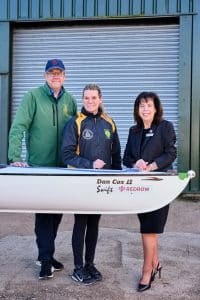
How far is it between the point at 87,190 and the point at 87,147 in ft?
1.39

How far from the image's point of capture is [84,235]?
4.89 metres

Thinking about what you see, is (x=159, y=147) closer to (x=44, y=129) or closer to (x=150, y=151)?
(x=150, y=151)

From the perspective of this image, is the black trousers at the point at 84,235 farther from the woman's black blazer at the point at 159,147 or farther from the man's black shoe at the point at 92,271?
the woman's black blazer at the point at 159,147

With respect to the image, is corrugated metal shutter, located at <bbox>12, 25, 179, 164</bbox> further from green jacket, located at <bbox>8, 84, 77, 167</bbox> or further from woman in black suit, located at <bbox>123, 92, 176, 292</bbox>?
woman in black suit, located at <bbox>123, 92, 176, 292</bbox>

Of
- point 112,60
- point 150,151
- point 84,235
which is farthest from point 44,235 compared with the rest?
point 112,60

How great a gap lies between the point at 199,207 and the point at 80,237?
15.7ft

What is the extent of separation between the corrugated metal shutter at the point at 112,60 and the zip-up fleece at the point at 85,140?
5311 millimetres

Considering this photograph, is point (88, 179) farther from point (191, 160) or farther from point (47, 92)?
point (191, 160)

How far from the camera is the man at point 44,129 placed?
16.4 feet

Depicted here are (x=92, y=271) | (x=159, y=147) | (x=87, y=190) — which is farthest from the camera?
(x=92, y=271)

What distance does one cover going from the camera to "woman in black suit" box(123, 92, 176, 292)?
15.3 ft

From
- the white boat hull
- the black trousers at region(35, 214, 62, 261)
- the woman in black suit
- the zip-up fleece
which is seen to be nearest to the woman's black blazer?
the woman in black suit

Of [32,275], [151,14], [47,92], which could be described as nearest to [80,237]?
[32,275]

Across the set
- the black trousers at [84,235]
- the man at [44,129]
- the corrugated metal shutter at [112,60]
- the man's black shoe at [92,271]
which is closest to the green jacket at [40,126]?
the man at [44,129]
